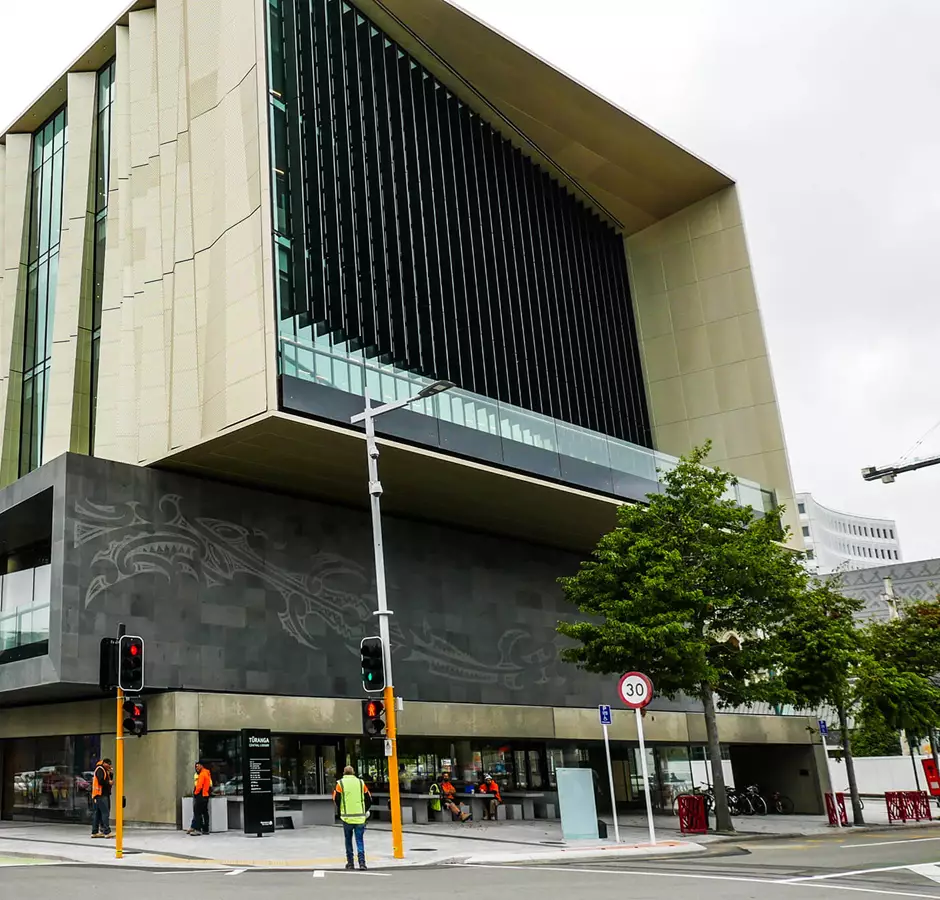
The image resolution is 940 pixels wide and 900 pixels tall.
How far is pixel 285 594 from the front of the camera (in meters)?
29.0

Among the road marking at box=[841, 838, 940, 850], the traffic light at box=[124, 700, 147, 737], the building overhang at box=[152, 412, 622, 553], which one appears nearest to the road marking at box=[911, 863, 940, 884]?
the road marking at box=[841, 838, 940, 850]

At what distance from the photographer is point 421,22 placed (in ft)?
114

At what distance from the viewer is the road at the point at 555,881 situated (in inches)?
471

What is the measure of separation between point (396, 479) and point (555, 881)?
1680cm

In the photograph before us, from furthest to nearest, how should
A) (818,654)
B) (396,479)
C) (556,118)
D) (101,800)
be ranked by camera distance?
1. (556,118)
2. (818,654)
3. (396,479)
4. (101,800)

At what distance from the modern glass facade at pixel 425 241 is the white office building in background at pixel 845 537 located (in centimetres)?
10670

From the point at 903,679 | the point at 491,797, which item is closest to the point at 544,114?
the point at 903,679

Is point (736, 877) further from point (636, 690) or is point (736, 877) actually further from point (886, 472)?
point (886, 472)

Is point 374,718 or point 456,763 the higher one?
point 374,718

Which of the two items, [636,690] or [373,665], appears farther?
[636,690]

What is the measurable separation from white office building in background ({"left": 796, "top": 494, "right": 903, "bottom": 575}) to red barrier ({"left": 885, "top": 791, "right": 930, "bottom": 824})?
106500 mm

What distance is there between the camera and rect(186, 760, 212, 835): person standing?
22.2m

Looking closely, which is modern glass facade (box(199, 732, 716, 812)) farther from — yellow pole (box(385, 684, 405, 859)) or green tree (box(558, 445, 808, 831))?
yellow pole (box(385, 684, 405, 859))

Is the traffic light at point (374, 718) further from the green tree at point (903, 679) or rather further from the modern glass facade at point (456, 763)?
the green tree at point (903, 679)
